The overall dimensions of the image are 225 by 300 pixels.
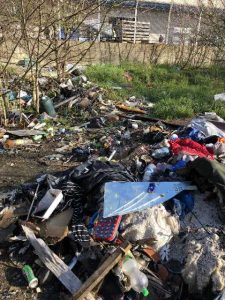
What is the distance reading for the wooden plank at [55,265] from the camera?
120 inches

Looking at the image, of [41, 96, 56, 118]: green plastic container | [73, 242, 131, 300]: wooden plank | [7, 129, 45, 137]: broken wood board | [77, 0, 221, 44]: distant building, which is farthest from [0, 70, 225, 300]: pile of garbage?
[77, 0, 221, 44]: distant building

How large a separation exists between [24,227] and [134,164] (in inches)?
74.6

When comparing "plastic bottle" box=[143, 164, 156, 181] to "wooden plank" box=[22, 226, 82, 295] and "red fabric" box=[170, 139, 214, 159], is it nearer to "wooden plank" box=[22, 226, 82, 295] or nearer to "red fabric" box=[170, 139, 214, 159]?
"red fabric" box=[170, 139, 214, 159]

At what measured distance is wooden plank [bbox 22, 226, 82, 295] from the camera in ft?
9.96

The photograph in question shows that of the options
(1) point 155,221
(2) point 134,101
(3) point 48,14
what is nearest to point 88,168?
(1) point 155,221

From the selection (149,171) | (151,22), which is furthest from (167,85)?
(151,22)

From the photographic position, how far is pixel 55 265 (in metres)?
3.18

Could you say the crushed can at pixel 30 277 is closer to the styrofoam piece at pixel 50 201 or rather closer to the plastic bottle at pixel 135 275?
the styrofoam piece at pixel 50 201

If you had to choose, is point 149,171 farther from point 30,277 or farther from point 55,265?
point 30,277

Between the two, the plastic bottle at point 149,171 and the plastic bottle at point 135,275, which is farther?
the plastic bottle at point 149,171

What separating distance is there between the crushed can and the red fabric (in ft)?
8.12

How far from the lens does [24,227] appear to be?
3.49m

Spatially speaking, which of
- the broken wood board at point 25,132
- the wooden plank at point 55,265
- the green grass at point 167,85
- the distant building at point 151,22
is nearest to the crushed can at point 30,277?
the wooden plank at point 55,265

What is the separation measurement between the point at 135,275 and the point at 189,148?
7.95ft
